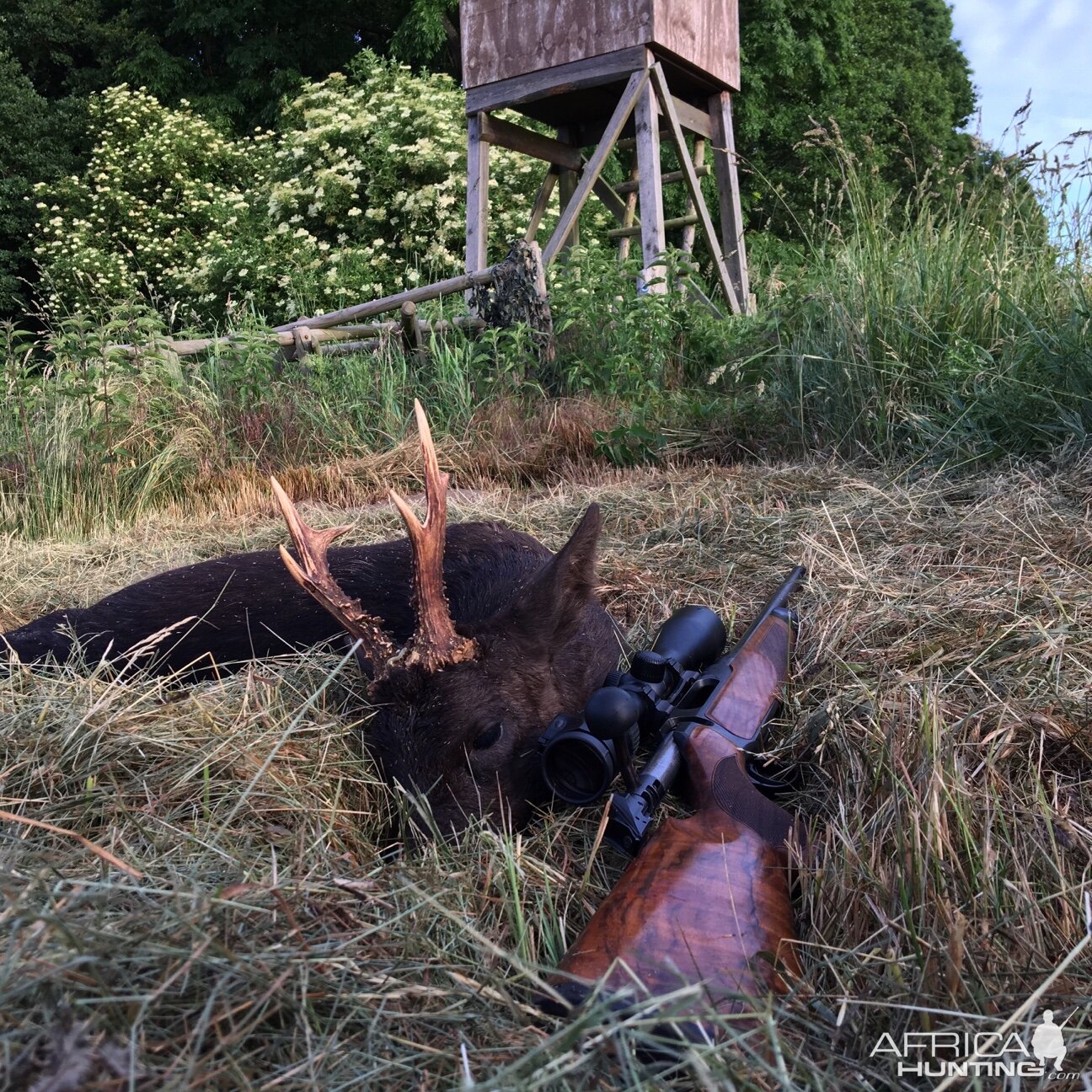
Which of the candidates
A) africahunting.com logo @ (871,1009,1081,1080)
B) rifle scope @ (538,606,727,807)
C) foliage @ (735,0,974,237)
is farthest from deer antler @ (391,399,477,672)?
foliage @ (735,0,974,237)

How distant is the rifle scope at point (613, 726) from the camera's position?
6.77 ft

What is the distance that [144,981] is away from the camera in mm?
1264

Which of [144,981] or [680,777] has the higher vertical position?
[144,981]

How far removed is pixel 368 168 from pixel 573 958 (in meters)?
16.8

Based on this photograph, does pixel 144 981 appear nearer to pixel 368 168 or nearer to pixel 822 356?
pixel 822 356

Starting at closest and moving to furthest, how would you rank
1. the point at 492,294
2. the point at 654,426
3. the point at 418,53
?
1. the point at 654,426
2. the point at 492,294
3. the point at 418,53

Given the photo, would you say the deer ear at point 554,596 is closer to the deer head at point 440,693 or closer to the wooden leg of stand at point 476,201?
the deer head at point 440,693

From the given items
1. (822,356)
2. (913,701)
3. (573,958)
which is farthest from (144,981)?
(822,356)

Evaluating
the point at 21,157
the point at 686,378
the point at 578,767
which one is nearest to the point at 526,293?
the point at 686,378

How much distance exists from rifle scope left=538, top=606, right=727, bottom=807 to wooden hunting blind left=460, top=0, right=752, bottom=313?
21.8 feet

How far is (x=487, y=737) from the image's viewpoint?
2430mm

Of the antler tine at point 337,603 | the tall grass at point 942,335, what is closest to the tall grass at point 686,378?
the tall grass at point 942,335

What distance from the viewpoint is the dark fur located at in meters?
2.39

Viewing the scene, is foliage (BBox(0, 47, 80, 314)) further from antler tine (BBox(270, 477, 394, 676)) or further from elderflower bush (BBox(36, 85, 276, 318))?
antler tine (BBox(270, 477, 394, 676))
